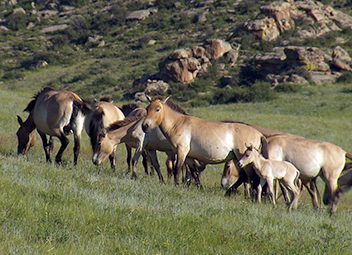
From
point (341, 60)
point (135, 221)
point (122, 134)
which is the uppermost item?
point (135, 221)

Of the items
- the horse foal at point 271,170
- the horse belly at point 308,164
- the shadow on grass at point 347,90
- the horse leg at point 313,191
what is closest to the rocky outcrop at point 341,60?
the shadow on grass at point 347,90

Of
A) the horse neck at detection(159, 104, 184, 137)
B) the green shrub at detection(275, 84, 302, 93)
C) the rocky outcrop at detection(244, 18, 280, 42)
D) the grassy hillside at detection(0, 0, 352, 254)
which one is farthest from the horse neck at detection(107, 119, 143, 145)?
the rocky outcrop at detection(244, 18, 280, 42)

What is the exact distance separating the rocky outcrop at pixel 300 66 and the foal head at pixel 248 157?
32841 millimetres

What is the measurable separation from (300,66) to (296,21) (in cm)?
1484

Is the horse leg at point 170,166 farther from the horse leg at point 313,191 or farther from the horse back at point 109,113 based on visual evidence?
the horse leg at point 313,191

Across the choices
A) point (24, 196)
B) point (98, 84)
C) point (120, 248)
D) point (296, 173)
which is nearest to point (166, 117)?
point (296, 173)

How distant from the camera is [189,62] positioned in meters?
53.4

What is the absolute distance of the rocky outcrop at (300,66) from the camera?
47219 mm

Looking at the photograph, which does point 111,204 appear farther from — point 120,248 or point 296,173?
point 296,173

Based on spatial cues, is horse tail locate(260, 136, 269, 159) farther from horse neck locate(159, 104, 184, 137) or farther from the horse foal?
horse neck locate(159, 104, 184, 137)

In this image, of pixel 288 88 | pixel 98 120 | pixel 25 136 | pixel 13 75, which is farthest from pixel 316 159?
pixel 13 75

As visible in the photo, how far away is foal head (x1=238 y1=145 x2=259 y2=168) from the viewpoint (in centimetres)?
1404

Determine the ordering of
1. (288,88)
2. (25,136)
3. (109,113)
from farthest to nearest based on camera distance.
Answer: (288,88) → (109,113) → (25,136)

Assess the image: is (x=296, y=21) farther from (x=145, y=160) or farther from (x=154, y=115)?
(x=154, y=115)
